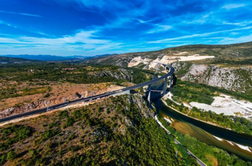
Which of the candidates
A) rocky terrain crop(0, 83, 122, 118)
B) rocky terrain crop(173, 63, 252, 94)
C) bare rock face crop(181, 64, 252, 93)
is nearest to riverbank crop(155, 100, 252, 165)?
rocky terrain crop(0, 83, 122, 118)

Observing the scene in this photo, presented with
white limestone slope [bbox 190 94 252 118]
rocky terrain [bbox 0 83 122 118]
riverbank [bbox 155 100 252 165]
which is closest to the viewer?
rocky terrain [bbox 0 83 122 118]

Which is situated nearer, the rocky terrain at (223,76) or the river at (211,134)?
the river at (211,134)

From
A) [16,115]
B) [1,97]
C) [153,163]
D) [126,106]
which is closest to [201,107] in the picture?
[126,106]

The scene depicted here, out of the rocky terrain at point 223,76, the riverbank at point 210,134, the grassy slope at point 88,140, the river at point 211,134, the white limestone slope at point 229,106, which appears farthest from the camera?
the rocky terrain at point 223,76

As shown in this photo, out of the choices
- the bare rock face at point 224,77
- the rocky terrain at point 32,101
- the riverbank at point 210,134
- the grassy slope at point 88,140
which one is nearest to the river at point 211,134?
the riverbank at point 210,134

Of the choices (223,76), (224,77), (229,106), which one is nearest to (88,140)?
(229,106)

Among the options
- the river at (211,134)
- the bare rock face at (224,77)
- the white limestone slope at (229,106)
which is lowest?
the river at (211,134)

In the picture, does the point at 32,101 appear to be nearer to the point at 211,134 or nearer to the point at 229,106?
the point at 211,134

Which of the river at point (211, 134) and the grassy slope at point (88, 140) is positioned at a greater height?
the grassy slope at point (88, 140)

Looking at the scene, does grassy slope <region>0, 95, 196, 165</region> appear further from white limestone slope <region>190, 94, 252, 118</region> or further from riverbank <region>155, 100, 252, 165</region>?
white limestone slope <region>190, 94, 252, 118</region>

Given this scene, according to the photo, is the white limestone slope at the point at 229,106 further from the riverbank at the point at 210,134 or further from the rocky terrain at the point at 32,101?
the rocky terrain at the point at 32,101

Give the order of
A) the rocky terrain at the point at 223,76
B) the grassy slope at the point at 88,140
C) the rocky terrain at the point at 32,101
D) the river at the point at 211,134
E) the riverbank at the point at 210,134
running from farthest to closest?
the rocky terrain at the point at 223,76 < the river at the point at 211,134 < the riverbank at the point at 210,134 < the rocky terrain at the point at 32,101 < the grassy slope at the point at 88,140
